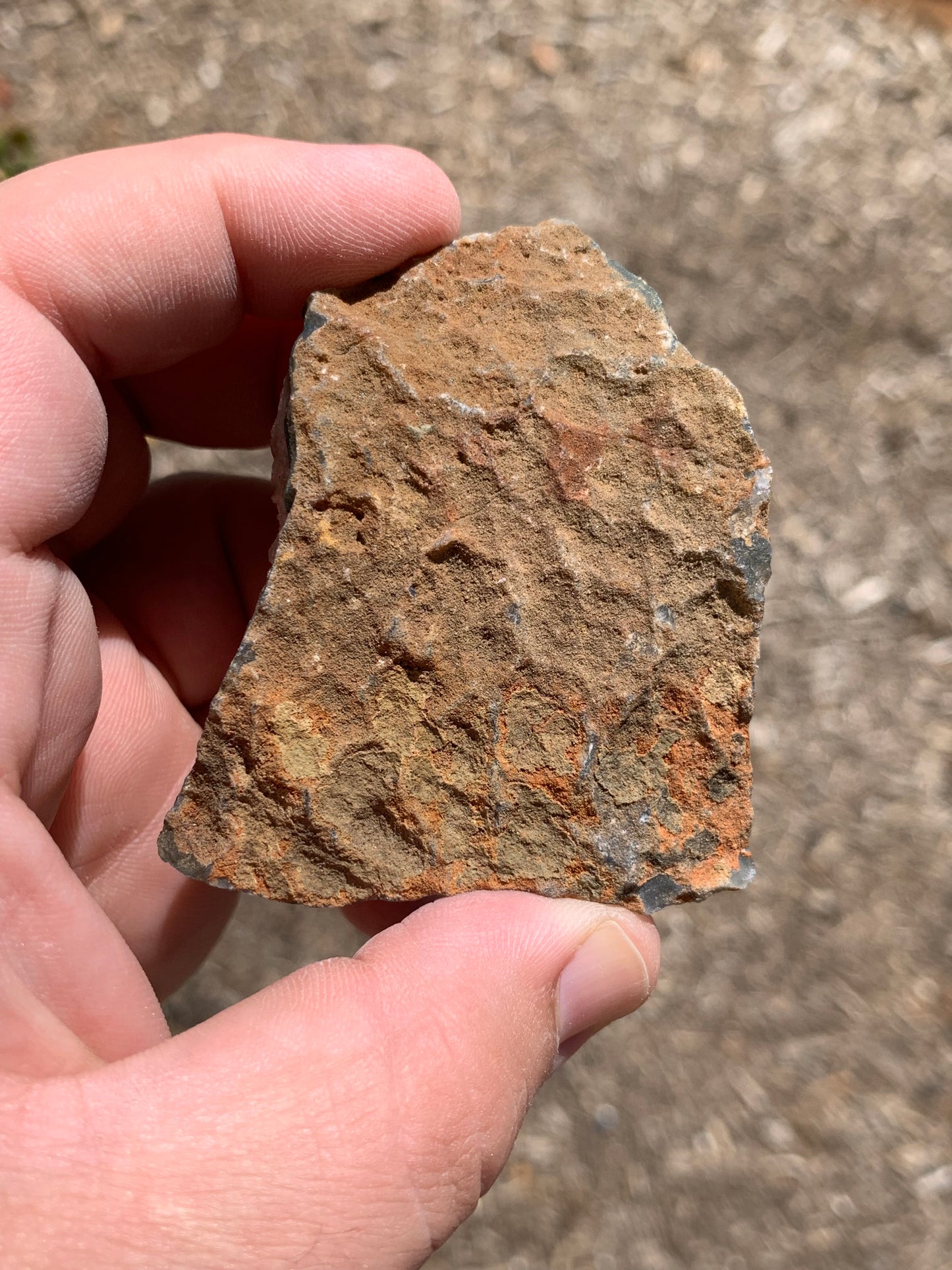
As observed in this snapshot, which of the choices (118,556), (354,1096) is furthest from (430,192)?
(354,1096)

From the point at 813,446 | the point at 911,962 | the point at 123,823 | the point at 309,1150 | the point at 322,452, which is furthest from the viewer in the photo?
the point at 813,446

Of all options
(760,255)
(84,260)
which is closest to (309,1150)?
(84,260)

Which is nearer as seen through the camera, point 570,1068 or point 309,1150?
point 309,1150

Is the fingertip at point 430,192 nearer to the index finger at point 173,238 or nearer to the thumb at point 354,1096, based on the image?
the index finger at point 173,238

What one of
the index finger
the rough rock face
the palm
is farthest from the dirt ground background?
the rough rock face

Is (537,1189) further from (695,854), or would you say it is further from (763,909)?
(695,854)

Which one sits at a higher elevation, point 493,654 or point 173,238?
point 173,238

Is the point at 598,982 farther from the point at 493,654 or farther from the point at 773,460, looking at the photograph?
the point at 773,460
